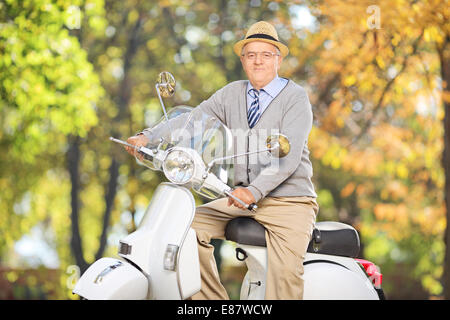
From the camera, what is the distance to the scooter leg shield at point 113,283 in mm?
2225

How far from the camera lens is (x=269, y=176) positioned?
2.53 metres

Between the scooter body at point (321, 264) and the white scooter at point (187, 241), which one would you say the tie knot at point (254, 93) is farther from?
the scooter body at point (321, 264)

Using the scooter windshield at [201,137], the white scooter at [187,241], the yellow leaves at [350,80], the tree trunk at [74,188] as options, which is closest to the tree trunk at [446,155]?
the yellow leaves at [350,80]

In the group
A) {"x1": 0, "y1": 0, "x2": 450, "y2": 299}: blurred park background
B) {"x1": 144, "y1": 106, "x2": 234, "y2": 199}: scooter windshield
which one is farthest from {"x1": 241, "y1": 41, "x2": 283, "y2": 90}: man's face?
{"x1": 0, "y1": 0, "x2": 450, "y2": 299}: blurred park background

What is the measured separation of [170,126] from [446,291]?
3.62m

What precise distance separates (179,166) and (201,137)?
0.22 m

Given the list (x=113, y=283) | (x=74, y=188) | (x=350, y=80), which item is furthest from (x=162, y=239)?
(x=74, y=188)

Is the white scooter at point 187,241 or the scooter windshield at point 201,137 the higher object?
the scooter windshield at point 201,137

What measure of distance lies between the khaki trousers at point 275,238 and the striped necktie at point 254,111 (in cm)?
37

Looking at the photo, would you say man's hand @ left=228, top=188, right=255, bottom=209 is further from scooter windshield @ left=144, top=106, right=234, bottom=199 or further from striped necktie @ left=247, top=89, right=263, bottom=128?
striped necktie @ left=247, top=89, right=263, bottom=128

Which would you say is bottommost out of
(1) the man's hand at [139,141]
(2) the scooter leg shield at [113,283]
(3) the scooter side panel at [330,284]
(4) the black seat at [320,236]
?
(3) the scooter side panel at [330,284]

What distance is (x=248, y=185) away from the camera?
2.68m

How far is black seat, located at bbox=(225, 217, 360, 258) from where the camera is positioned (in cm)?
258

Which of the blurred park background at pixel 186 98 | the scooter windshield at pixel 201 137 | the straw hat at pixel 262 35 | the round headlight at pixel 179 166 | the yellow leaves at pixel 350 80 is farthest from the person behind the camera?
the yellow leaves at pixel 350 80
